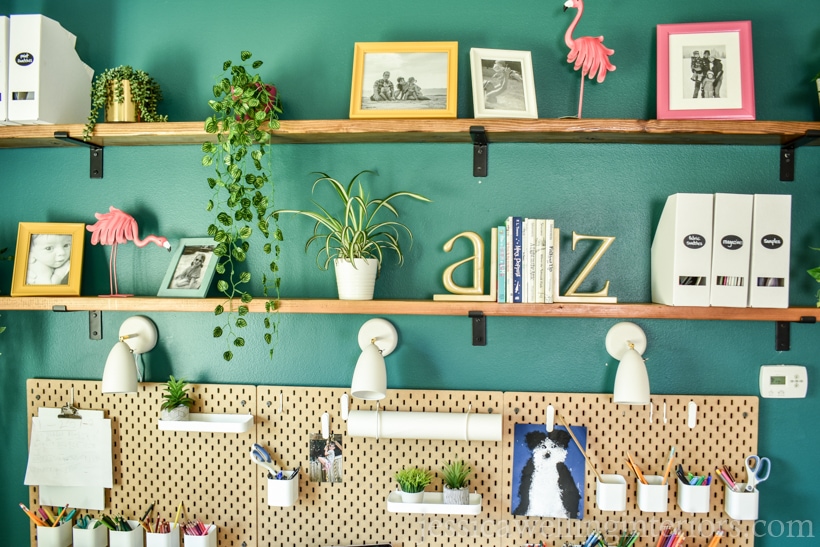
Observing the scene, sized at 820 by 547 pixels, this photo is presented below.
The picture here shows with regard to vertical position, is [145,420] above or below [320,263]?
below

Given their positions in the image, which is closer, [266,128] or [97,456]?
[266,128]

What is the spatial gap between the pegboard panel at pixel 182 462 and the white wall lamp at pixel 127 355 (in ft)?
0.43

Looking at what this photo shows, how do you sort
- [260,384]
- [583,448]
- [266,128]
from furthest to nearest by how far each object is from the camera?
[260,384] < [583,448] < [266,128]

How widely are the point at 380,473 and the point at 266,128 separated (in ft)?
3.61

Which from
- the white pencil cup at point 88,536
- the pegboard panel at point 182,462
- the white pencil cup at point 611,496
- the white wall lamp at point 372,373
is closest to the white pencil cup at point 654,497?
the white pencil cup at point 611,496

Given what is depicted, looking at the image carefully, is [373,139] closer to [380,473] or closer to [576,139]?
[576,139]

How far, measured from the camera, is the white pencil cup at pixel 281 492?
1881mm

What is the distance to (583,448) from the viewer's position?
191cm

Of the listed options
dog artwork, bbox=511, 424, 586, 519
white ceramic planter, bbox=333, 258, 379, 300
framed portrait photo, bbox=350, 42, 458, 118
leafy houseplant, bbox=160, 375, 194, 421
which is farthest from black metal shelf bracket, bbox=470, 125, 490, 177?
leafy houseplant, bbox=160, 375, 194, 421

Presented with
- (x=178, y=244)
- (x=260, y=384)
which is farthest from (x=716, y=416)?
(x=178, y=244)

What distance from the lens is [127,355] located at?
1.90m

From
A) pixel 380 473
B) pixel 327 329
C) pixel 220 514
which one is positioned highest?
pixel 327 329

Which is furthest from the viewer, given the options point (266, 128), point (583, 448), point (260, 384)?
point (260, 384)

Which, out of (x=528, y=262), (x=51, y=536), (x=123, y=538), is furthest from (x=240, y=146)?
(x=51, y=536)
